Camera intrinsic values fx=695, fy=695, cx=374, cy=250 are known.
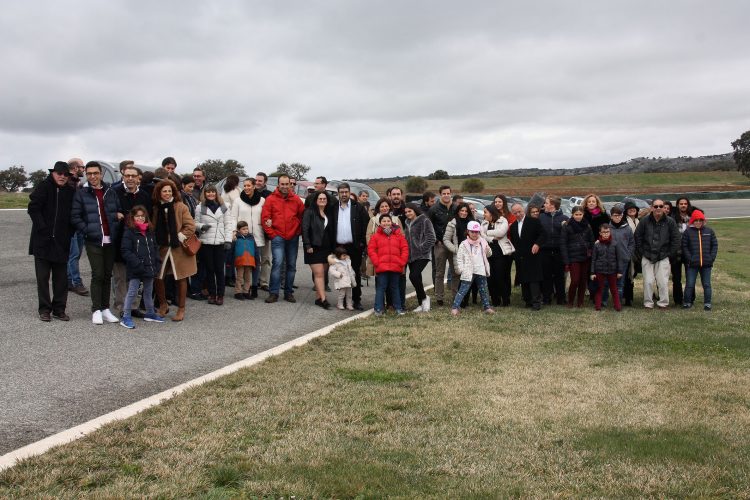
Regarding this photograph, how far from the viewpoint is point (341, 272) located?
37.6 feet

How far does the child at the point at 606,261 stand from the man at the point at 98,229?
7661mm

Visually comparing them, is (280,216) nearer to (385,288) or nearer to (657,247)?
(385,288)

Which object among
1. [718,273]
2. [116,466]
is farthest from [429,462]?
[718,273]

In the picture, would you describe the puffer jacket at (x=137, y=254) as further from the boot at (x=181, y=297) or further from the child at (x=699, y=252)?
the child at (x=699, y=252)

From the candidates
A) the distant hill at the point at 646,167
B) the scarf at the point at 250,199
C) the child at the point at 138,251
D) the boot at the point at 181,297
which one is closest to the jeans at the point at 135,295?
the child at the point at 138,251

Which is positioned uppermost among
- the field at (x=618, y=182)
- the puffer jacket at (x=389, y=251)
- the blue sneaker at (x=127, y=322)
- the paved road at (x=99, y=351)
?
the field at (x=618, y=182)

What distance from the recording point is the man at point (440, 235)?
40.0 feet

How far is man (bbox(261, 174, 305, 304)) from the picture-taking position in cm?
1155

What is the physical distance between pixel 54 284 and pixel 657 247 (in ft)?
31.7

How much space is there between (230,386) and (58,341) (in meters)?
2.65

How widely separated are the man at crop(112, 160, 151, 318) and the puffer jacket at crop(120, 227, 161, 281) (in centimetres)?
21

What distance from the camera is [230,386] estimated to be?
6.39 meters

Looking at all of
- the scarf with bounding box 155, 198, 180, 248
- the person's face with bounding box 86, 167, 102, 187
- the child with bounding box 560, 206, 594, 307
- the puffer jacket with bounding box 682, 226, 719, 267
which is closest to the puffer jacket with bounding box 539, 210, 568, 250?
the child with bounding box 560, 206, 594, 307

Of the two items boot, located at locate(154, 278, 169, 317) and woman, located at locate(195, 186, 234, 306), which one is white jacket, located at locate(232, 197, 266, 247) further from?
boot, located at locate(154, 278, 169, 317)
